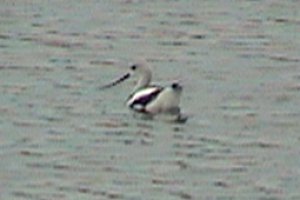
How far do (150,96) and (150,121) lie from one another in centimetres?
94

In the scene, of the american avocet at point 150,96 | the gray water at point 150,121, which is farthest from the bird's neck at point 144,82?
the gray water at point 150,121

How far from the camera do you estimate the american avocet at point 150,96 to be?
83.5 ft

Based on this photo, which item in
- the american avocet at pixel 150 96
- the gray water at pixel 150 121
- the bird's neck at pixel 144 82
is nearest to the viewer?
the gray water at pixel 150 121

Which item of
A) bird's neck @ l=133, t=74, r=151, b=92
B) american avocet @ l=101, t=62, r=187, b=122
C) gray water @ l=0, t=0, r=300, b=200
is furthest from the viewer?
bird's neck @ l=133, t=74, r=151, b=92

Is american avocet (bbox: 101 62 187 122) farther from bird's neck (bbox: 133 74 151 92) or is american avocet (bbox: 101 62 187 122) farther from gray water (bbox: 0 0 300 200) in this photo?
gray water (bbox: 0 0 300 200)

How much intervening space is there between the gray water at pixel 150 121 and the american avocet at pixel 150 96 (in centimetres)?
17

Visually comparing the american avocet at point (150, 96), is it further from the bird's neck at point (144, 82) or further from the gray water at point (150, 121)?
the gray water at point (150, 121)

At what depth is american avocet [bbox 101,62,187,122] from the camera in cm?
2545

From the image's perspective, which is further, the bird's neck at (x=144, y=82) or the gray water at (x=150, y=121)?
the bird's neck at (x=144, y=82)

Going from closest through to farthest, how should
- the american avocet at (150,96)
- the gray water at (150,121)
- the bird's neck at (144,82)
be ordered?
the gray water at (150,121) < the american avocet at (150,96) < the bird's neck at (144,82)

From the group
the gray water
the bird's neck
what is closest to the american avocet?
the bird's neck

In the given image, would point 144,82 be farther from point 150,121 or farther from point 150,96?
point 150,121

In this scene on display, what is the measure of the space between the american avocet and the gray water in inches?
6.8

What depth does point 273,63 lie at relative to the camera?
2816 centimetres
